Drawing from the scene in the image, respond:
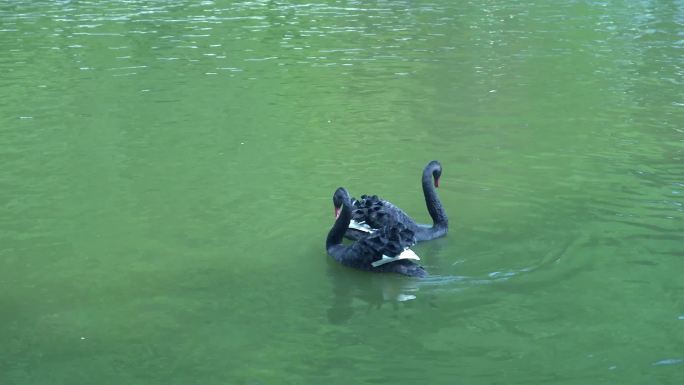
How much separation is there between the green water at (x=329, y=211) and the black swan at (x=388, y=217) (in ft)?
0.65

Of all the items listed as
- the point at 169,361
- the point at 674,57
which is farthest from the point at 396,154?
the point at 674,57

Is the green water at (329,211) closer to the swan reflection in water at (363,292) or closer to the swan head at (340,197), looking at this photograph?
the swan reflection in water at (363,292)

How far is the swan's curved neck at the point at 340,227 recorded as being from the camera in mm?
9266

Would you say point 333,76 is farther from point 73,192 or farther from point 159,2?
point 159,2

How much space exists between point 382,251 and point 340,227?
760mm

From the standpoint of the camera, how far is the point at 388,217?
9.50 meters

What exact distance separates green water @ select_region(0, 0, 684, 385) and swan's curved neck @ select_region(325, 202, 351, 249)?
1.09 feet

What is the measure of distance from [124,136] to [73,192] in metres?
2.86

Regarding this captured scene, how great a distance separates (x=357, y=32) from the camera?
25.3 m

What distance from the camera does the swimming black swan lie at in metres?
8.73

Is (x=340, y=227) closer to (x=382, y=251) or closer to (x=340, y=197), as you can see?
(x=340, y=197)

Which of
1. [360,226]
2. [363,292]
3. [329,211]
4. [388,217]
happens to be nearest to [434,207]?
[388,217]

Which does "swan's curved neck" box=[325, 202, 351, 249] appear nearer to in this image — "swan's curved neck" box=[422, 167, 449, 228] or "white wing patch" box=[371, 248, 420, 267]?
"white wing patch" box=[371, 248, 420, 267]

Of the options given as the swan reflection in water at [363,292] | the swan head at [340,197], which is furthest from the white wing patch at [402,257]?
the swan head at [340,197]
